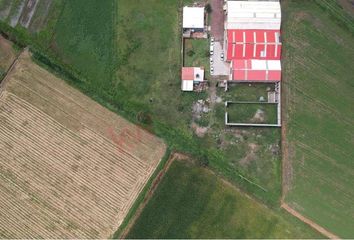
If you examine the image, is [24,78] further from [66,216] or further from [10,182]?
[66,216]

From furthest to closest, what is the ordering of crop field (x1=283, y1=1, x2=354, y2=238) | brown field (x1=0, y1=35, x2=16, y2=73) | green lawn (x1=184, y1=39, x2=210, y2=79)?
brown field (x1=0, y1=35, x2=16, y2=73), green lawn (x1=184, y1=39, x2=210, y2=79), crop field (x1=283, y1=1, x2=354, y2=238)

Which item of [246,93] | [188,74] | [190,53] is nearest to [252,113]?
[246,93]

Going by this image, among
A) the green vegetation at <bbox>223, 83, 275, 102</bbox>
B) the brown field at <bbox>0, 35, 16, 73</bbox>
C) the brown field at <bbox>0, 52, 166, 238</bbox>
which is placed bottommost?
the brown field at <bbox>0, 52, 166, 238</bbox>

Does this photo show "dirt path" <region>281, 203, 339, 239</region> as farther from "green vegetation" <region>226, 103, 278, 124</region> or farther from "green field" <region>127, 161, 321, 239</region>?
"green vegetation" <region>226, 103, 278, 124</region>

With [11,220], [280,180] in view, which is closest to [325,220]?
[280,180]

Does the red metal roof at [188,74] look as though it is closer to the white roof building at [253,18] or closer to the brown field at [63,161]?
the white roof building at [253,18]

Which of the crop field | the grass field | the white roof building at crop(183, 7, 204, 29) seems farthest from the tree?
the crop field
